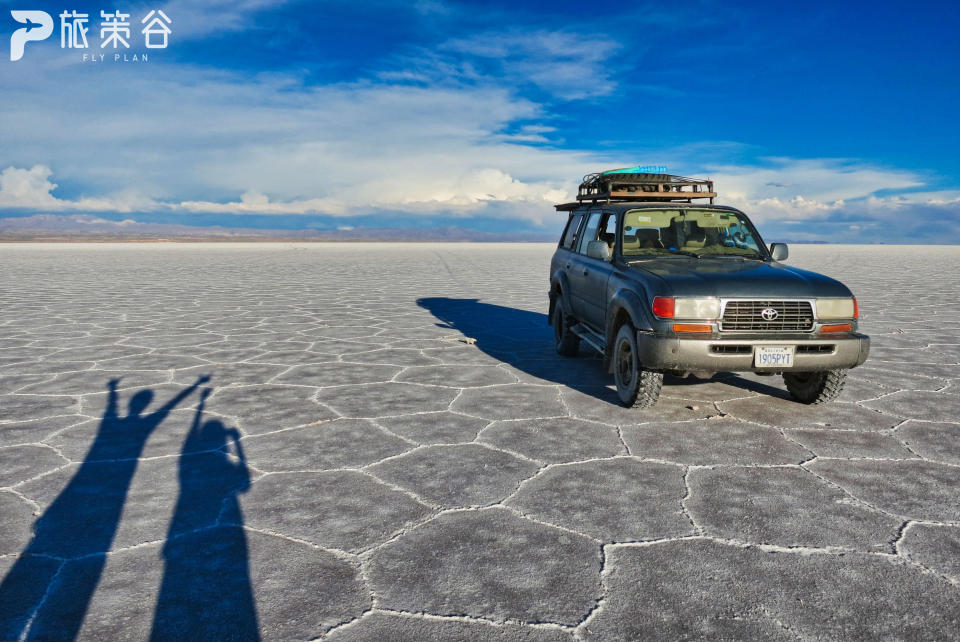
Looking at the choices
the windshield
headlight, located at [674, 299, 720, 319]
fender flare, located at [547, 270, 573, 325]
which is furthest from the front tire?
fender flare, located at [547, 270, 573, 325]

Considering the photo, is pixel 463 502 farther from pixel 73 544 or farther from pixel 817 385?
pixel 817 385

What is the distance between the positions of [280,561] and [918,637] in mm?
2633

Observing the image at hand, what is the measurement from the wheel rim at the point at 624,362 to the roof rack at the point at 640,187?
262 centimetres

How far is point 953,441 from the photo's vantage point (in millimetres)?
4832

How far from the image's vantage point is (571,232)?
332 inches

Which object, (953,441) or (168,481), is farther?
(953,441)

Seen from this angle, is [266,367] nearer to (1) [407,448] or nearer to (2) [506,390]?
(2) [506,390]

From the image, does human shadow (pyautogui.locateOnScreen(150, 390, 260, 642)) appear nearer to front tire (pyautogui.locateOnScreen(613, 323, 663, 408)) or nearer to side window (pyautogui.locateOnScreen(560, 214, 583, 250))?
front tire (pyautogui.locateOnScreen(613, 323, 663, 408))

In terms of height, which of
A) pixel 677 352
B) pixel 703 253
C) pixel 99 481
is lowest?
pixel 99 481

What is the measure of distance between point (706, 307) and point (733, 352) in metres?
0.39

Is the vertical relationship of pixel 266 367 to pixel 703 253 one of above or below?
below

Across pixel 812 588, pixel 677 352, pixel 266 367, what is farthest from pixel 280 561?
pixel 266 367

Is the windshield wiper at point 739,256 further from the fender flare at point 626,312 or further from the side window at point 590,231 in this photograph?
the side window at point 590,231

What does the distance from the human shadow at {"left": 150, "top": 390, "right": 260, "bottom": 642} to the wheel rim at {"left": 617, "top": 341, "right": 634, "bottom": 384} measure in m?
3.15
